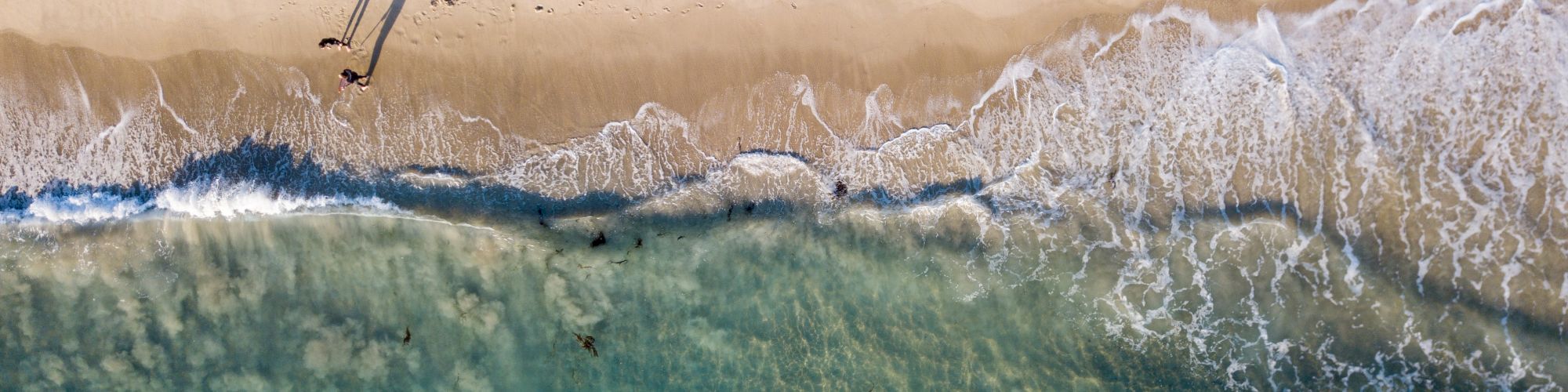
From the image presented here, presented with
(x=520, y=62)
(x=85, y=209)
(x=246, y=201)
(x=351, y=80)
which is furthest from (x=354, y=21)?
(x=85, y=209)

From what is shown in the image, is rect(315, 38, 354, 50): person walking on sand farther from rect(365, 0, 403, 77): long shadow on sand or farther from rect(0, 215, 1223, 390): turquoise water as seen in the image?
rect(0, 215, 1223, 390): turquoise water

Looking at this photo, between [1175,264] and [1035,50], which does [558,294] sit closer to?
[1035,50]

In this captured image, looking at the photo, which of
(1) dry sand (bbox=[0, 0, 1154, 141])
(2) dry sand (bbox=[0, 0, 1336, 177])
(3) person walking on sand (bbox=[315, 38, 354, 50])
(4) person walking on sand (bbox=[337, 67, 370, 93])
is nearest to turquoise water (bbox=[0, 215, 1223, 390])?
(2) dry sand (bbox=[0, 0, 1336, 177])

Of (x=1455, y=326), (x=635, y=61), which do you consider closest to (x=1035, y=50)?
(x=635, y=61)

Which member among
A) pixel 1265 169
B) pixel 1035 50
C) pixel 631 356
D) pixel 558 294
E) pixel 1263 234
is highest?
pixel 1035 50

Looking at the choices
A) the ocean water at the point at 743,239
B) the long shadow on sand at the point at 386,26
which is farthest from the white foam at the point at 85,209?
the long shadow on sand at the point at 386,26
